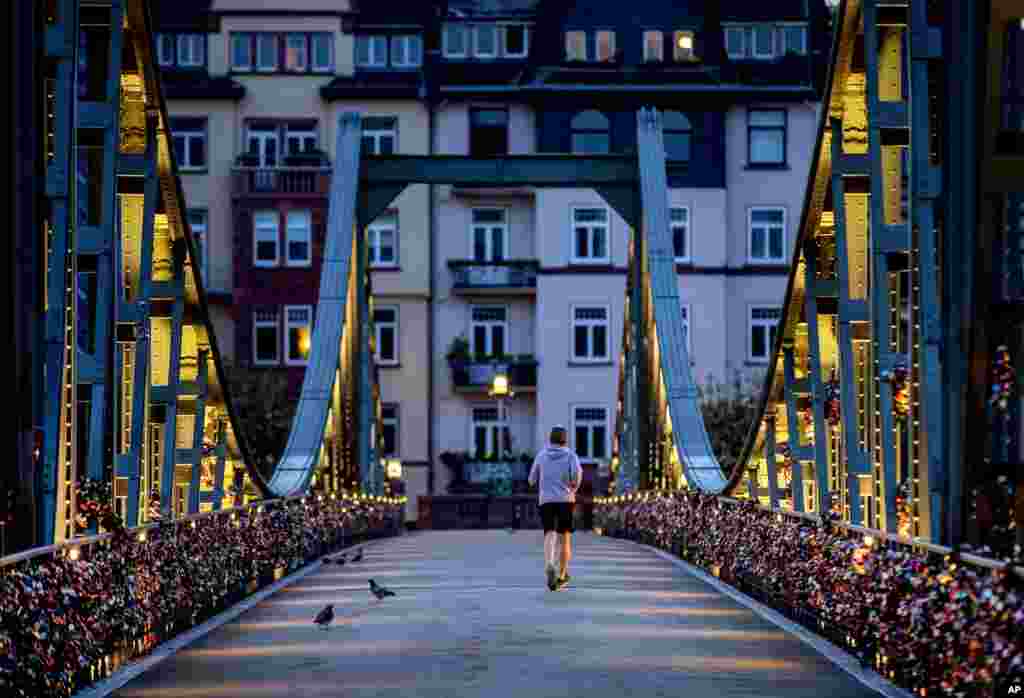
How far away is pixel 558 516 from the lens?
25.6 m

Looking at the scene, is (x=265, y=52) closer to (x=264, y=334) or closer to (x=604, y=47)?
(x=264, y=334)

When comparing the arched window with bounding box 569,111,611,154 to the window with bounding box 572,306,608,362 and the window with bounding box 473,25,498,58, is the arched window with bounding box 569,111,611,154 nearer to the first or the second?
the window with bounding box 473,25,498,58

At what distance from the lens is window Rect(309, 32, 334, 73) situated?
73812 mm

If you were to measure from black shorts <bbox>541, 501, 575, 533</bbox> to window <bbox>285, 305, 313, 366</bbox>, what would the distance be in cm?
4840

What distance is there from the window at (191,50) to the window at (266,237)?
467 centimetres

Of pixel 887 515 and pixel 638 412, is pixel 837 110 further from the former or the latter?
pixel 638 412

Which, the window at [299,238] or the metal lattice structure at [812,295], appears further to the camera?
the window at [299,238]

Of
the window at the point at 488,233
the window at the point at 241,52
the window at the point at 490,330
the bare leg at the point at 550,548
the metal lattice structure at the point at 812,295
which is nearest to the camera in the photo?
the metal lattice structure at the point at 812,295

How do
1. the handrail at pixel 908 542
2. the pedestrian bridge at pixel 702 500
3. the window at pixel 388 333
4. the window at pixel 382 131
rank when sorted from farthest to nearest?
1. the window at pixel 388 333
2. the window at pixel 382 131
3. the pedestrian bridge at pixel 702 500
4. the handrail at pixel 908 542

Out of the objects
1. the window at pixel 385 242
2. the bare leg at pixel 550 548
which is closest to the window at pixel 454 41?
the window at pixel 385 242

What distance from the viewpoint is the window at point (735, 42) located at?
245 ft

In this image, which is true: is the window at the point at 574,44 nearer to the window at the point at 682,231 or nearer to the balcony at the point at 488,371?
the window at the point at 682,231

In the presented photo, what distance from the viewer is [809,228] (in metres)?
23.3

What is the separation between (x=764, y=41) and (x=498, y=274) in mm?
10182
